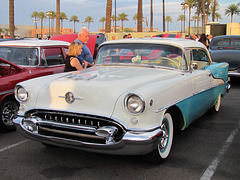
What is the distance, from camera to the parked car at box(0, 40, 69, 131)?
5.12 m

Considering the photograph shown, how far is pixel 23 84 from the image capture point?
3893mm

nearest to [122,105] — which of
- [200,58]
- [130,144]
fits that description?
[130,144]

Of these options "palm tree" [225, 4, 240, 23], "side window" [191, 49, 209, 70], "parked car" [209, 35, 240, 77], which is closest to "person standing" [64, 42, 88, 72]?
"side window" [191, 49, 209, 70]

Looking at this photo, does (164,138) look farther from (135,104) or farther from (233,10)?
(233,10)

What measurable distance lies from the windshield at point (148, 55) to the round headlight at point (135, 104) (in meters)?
1.43

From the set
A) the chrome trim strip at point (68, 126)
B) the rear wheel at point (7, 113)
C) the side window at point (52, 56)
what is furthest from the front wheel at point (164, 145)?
the side window at point (52, 56)

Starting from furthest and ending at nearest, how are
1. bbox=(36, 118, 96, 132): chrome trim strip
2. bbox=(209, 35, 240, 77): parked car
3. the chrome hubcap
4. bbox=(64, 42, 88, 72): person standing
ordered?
bbox=(209, 35, 240, 77): parked car → bbox=(64, 42, 88, 72): person standing → the chrome hubcap → bbox=(36, 118, 96, 132): chrome trim strip

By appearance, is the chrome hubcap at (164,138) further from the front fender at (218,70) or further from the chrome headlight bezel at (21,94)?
the front fender at (218,70)

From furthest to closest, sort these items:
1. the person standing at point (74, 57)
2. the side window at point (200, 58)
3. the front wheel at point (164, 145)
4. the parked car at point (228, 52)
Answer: the parked car at point (228, 52)
the person standing at point (74, 57)
the side window at point (200, 58)
the front wheel at point (164, 145)

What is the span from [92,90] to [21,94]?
1030 mm

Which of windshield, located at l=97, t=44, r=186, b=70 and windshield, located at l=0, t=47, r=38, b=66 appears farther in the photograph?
windshield, located at l=0, t=47, r=38, b=66

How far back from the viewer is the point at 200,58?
222 inches

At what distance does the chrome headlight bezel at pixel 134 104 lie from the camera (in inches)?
125

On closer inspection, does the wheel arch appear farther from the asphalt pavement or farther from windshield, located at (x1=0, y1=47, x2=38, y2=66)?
windshield, located at (x1=0, y1=47, x2=38, y2=66)
